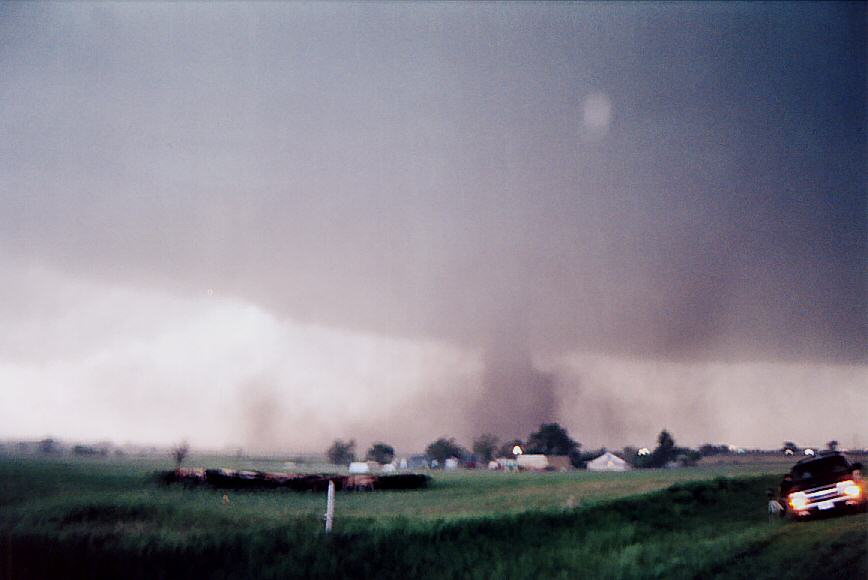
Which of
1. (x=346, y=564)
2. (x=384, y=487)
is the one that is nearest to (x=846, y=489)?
(x=346, y=564)

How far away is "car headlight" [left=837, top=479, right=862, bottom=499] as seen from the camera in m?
15.5

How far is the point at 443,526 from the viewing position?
15.1 metres

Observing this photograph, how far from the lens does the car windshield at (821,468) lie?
53.1 ft

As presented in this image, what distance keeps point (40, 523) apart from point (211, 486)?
41.0 ft

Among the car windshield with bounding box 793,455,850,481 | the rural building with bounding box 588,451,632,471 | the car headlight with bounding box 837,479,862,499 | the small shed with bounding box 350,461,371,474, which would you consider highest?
the rural building with bounding box 588,451,632,471

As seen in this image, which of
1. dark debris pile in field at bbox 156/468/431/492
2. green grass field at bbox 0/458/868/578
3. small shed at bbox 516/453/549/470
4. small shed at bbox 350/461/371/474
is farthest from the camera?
small shed at bbox 516/453/549/470

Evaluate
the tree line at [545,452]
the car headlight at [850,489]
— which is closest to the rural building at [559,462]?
the tree line at [545,452]

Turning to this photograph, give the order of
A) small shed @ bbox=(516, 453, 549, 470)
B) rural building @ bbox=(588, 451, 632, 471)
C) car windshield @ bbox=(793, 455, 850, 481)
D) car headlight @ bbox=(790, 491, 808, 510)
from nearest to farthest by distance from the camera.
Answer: car headlight @ bbox=(790, 491, 808, 510) < car windshield @ bbox=(793, 455, 850, 481) < rural building @ bbox=(588, 451, 632, 471) < small shed @ bbox=(516, 453, 549, 470)

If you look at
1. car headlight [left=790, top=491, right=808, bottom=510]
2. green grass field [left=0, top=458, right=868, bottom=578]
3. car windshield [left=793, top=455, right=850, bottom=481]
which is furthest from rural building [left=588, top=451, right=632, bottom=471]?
car headlight [left=790, top=491, right=808, bottom=510]

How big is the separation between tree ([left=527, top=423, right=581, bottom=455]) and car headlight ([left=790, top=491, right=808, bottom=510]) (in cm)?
3945

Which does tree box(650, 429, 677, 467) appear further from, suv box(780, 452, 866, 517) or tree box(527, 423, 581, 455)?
suv box(780, 452, 866, 517)

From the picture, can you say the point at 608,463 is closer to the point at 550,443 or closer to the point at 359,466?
the point at 550,443

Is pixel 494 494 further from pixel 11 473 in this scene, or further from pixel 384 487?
pixel 11 473

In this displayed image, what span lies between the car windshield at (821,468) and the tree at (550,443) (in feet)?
128
